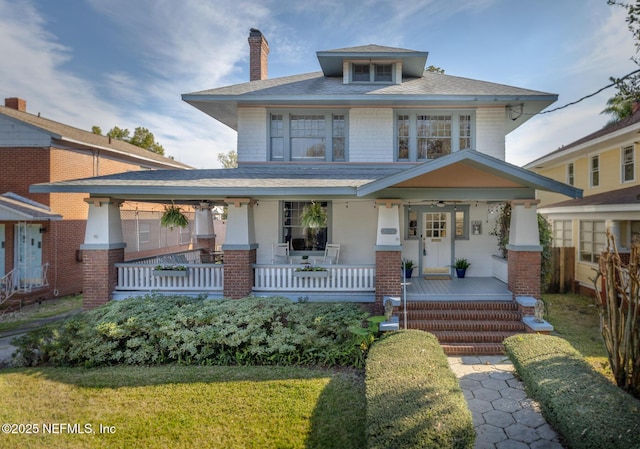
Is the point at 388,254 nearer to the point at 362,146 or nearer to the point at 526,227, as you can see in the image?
the point at 526,227

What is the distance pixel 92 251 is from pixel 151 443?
6179 mm

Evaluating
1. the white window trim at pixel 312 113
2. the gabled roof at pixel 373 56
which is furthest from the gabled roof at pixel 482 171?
the gabled roof at pixel 373 56

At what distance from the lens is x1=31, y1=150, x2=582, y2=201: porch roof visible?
7379mm

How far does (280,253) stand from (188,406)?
19.4ft

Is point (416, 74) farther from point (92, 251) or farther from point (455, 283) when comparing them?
point (92, 251)

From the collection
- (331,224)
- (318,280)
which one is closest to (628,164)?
(331,224)

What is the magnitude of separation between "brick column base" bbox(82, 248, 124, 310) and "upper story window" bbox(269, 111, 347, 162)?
18.8 ft

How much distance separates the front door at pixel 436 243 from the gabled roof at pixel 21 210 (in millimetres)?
13262

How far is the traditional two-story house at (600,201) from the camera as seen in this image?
1138 cm

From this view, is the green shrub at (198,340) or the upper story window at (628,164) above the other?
the upper story window at (628,164)

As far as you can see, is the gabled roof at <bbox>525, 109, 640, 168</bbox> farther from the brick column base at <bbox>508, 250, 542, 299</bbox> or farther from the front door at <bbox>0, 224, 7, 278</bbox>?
the front door at <bbox>0, 224, 7, 278</bbox>

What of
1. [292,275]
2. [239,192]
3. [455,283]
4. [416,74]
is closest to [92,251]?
[239,192]

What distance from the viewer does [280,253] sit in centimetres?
1059

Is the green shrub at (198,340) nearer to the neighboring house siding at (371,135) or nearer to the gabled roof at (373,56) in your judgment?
the neighboring house siding at (371,135)
